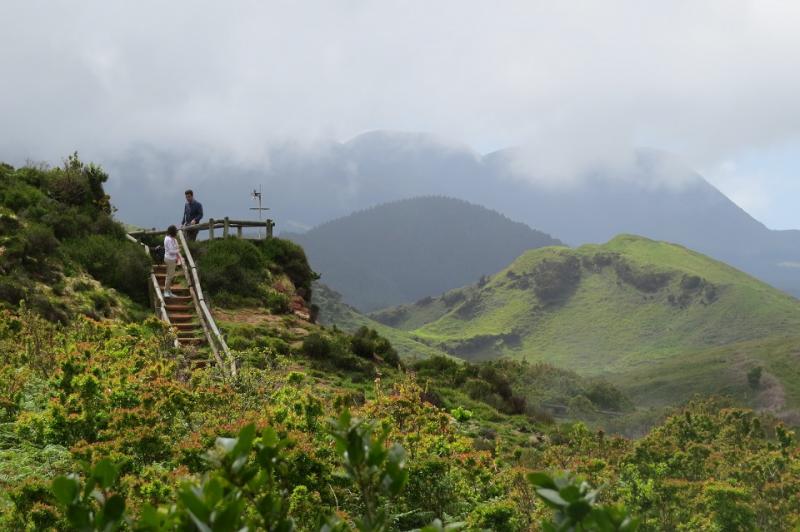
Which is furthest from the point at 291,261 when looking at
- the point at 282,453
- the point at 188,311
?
the point at 282,453

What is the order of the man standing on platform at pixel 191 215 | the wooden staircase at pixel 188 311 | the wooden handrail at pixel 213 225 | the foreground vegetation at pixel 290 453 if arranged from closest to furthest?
the foreground vegetation at pixel 290 453 < the wooden staircase at pixel 188 311 < the man standing on platform at pixel 191 215 < the wooden handrail at pixel 213 225

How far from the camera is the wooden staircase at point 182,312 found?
51.2 feet

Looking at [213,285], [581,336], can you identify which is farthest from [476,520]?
[581,336]

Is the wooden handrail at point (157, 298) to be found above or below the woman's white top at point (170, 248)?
below

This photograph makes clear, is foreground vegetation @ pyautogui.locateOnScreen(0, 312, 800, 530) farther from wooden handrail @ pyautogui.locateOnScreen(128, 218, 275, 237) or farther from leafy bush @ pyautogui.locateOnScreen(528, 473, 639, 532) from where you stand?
wooden handrail @ pyautogui.locateOnScreen(128, 218, 275, 237)

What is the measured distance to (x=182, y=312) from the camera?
1734 centimetres

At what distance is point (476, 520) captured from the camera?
17.8 ft

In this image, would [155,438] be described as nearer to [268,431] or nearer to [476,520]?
[476,520]

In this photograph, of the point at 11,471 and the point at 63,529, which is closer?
the point at 63,529

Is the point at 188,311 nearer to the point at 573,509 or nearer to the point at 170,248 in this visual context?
the point at 170,248

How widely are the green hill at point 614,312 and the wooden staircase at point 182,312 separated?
2049 inches

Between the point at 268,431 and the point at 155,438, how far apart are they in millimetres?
4871

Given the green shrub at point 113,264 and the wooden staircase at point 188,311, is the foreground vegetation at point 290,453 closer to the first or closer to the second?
the wooden staircase at point 188,311

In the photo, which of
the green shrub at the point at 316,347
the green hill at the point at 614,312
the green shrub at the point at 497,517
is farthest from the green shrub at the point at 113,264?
the green hill at the point at 614,312
